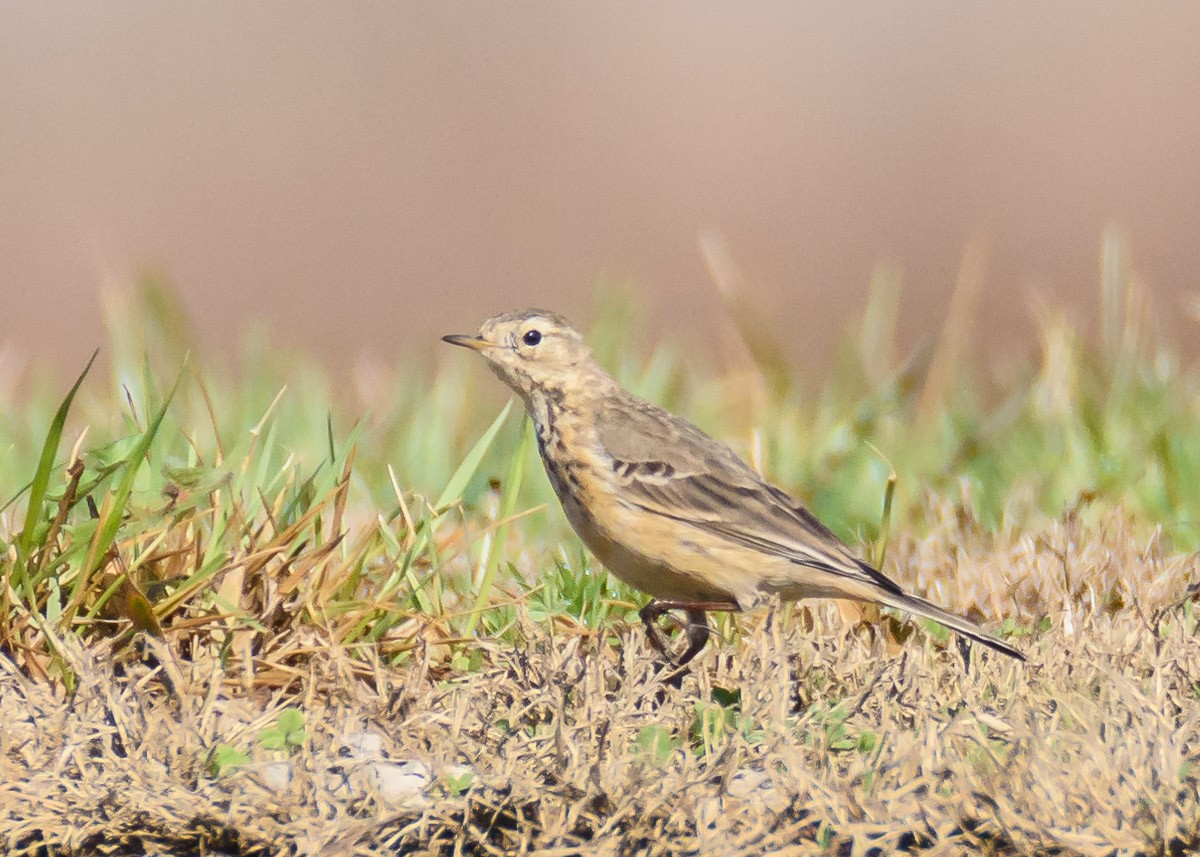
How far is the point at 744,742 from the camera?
3.38 meters

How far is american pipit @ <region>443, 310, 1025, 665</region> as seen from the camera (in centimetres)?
433

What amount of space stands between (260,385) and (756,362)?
232 cm

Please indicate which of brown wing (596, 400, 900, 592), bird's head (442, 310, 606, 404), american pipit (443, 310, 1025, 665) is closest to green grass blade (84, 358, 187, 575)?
american pipit (443, 310, 1025, 665)

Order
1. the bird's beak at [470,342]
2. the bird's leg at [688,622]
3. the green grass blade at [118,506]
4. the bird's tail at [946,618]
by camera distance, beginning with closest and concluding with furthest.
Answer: the green grass blade at [118,506] → the bird's tail at [946,618] → the bird's leg at [688,622] → the bird's beak at [470,342]

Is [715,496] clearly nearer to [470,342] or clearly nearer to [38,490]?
[470,342]

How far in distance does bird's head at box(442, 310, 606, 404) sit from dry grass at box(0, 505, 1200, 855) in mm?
1118

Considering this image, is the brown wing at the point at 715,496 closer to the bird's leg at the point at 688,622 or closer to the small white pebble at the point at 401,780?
the bird's leg at the point at 688,622

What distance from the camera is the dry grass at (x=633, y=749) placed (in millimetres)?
3020

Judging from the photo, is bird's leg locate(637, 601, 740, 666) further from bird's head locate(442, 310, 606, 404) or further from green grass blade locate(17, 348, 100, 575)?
green grass blade locate(17, 348, 100, 575)

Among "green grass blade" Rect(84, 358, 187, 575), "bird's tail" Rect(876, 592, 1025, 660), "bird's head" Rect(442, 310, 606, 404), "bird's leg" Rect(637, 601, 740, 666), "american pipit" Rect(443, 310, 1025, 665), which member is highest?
"green grass blade" Rect(84, 358, 187, 575)

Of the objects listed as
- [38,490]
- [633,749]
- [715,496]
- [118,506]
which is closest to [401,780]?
[633,749]

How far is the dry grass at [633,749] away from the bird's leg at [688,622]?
0.16 m

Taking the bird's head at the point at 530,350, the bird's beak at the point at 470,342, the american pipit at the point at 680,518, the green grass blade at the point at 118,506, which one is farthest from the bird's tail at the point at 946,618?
the green grass blade at the point at 118,506

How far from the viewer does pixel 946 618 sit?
4.04 metres
